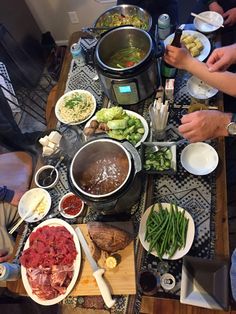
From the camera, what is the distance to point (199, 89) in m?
2.02

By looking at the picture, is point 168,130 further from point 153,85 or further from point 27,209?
→ point 27,209

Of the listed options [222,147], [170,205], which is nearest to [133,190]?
[170,205]

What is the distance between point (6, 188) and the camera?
2.28 m

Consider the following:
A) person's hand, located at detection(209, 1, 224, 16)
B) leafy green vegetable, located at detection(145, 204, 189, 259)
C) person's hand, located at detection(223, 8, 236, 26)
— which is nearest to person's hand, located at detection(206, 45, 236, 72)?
person's hand, located at detection(223, 8, 236, 26)

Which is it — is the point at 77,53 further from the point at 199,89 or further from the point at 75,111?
the point at 199,89

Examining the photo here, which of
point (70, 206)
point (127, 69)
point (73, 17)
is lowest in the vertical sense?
point (70, 206)

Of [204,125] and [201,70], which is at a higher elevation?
[201,70]

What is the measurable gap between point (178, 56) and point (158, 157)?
641mm

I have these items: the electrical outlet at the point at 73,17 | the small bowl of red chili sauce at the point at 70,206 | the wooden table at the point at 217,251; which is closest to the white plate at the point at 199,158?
the wooden table at the point at 217,251

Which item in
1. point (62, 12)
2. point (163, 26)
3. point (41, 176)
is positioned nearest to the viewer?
point (41, 176)

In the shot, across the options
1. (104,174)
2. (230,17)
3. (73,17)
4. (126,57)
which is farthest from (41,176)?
(73,17)

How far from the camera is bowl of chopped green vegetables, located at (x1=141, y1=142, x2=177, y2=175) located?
1748 mm

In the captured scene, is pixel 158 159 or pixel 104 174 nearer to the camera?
pixel 104 174

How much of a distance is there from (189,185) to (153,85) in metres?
0.70
